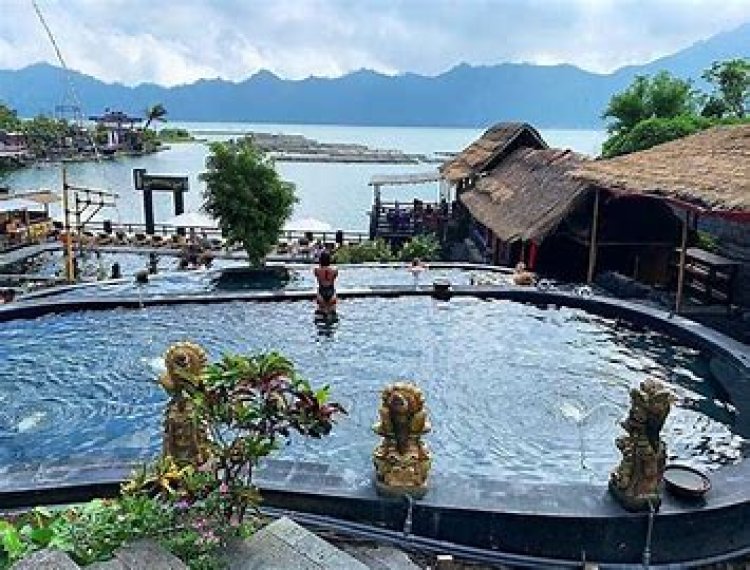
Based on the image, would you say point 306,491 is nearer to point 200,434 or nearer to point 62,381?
point 200,434

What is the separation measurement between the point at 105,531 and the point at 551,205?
15877 mm

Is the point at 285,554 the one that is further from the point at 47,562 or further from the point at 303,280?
the point at 303,280

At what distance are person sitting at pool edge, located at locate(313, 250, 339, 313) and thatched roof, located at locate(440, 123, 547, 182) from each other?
1480 centimetres

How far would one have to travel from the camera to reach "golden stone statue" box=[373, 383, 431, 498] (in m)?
5.70

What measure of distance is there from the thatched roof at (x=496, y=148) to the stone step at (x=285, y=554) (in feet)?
75.5

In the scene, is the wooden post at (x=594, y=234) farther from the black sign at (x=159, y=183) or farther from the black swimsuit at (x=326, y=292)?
the black sign at (x=159, y=183)

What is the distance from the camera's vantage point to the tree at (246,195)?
778 inches

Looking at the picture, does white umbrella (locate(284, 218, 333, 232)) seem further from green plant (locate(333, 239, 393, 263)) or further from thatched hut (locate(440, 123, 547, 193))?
thatched hut (locate(440, 123, 547, 193))

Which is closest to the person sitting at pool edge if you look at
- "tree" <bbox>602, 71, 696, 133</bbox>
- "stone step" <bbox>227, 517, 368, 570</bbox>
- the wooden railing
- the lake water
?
"stone step" <bbox>227, 517, 368, 570</bbox>

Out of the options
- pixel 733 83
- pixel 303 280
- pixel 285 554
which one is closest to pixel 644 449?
pixel 285 554

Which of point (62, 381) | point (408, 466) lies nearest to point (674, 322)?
point (408, 466)

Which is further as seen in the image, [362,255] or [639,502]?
[362,255]

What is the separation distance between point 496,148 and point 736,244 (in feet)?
39.7

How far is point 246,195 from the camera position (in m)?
19.8
